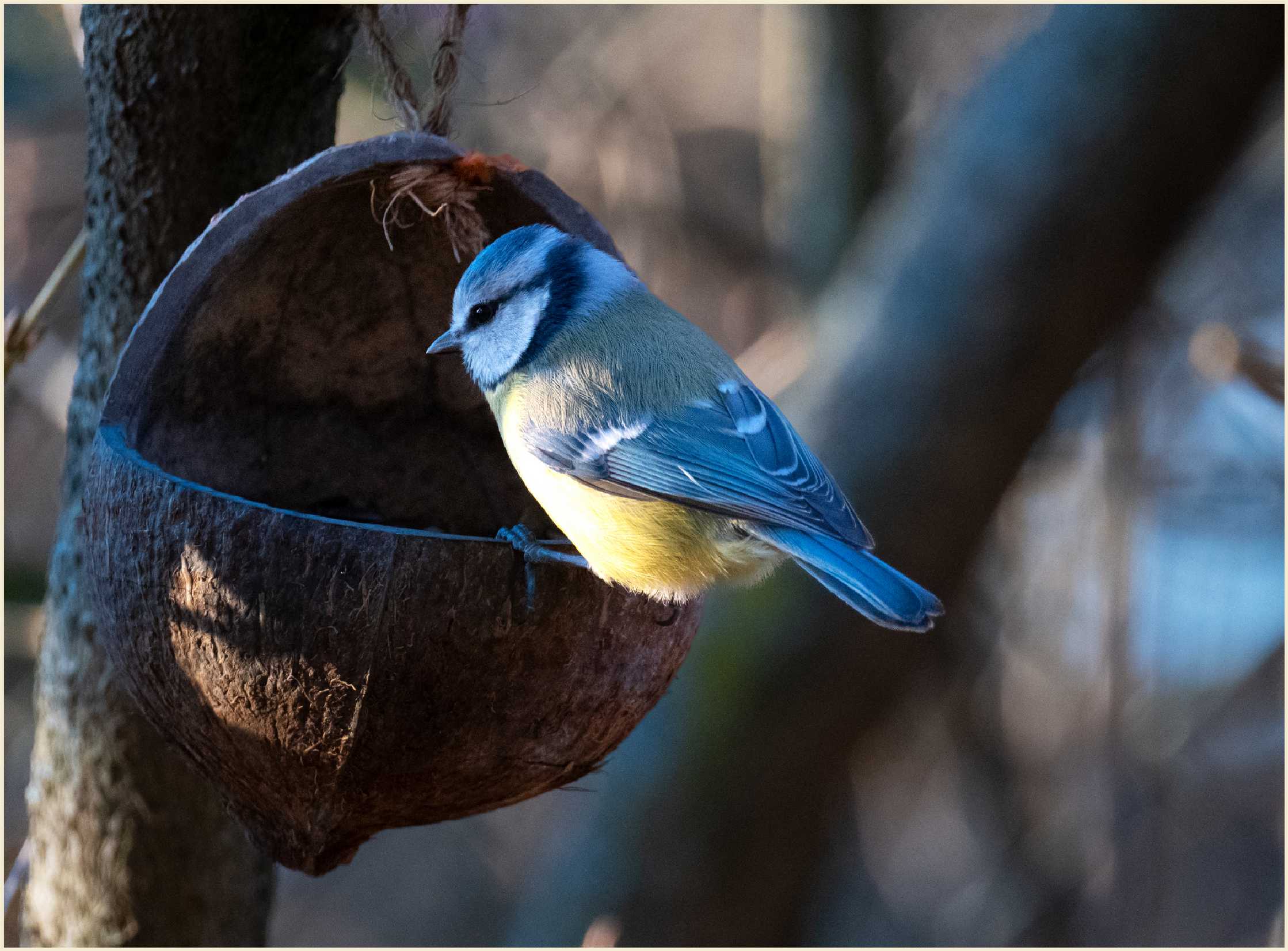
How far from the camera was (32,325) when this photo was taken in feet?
6.90

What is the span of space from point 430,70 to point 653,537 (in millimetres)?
782

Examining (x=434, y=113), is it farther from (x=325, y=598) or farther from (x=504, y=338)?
(x=325, y=598)

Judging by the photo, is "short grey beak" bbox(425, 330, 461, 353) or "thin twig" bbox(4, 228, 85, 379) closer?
"short grey beak" bbox(425, 330, 461, 353)

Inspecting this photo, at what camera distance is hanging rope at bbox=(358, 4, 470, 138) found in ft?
5.85

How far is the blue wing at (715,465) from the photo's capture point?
1.67 metres

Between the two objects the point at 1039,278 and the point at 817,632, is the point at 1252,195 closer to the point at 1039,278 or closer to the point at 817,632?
the point at 1039,278

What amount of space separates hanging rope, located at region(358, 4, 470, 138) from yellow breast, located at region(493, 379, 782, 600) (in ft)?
1.67

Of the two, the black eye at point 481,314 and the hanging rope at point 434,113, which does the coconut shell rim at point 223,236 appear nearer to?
the hanging rope at point 434,113

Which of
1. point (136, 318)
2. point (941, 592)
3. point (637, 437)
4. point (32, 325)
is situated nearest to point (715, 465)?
point (637, 437)

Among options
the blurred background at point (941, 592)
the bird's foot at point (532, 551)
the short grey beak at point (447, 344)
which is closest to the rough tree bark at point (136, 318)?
the short grey beak at point (447, 344)

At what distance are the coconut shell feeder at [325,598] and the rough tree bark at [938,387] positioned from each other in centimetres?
181

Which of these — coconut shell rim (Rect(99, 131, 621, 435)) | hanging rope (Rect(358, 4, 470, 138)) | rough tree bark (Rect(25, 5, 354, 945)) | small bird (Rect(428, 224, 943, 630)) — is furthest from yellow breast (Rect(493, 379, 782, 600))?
rough tree bark (Rect(25, 5, 354, 945))

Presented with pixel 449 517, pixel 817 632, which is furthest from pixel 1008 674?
pixel 449 517

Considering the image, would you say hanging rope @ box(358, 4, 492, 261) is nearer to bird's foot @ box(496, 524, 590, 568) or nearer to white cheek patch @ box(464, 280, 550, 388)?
white cheek patch @ box(464, 280, 550, 388)
